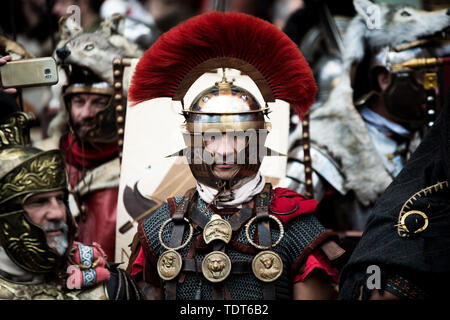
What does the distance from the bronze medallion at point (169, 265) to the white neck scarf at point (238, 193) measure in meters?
0.35

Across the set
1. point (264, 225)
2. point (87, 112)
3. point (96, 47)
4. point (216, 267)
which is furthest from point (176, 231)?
point (96, 47)

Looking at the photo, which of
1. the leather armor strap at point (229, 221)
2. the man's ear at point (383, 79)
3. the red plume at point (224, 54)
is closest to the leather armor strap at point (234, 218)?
the leather armor strap at point (229, 221)

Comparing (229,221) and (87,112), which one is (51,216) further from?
(87,112)

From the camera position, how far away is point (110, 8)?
840 centimetres

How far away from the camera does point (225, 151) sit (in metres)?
4.06

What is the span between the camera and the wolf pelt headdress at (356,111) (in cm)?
596

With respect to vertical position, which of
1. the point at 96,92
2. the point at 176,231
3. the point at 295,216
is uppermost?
the point at 295,216

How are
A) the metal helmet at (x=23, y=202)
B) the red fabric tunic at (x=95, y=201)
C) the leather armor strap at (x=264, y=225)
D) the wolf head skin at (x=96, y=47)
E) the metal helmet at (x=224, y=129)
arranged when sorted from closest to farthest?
the metal helmet at (x=23, y=202), the leather armor strap at (x=264, y=225), the metal helmet at (x=224, y=129), the red fabric tunic at (x=95, y=201), the wolf head skin at (x=96, y=47)

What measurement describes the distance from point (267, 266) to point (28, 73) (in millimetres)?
1577

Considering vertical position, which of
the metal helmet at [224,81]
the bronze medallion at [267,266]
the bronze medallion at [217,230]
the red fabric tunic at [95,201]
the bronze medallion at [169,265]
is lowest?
the red fabric tunic at [95,201]

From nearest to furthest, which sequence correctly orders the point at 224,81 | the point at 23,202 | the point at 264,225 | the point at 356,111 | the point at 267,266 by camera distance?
the point at 23,202, the point at 267,266, the point at 264,225, the point at 224,81, the point at 356,111

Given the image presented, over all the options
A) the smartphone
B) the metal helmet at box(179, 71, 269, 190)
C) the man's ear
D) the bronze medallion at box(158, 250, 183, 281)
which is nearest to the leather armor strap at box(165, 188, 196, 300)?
the bronze medallion at box(158, 250, 183, 281)

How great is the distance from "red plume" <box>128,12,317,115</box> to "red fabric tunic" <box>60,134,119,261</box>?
164cm

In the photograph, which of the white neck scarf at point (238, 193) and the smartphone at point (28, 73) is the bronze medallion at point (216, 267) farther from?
the smartphone at point (28, 73)
